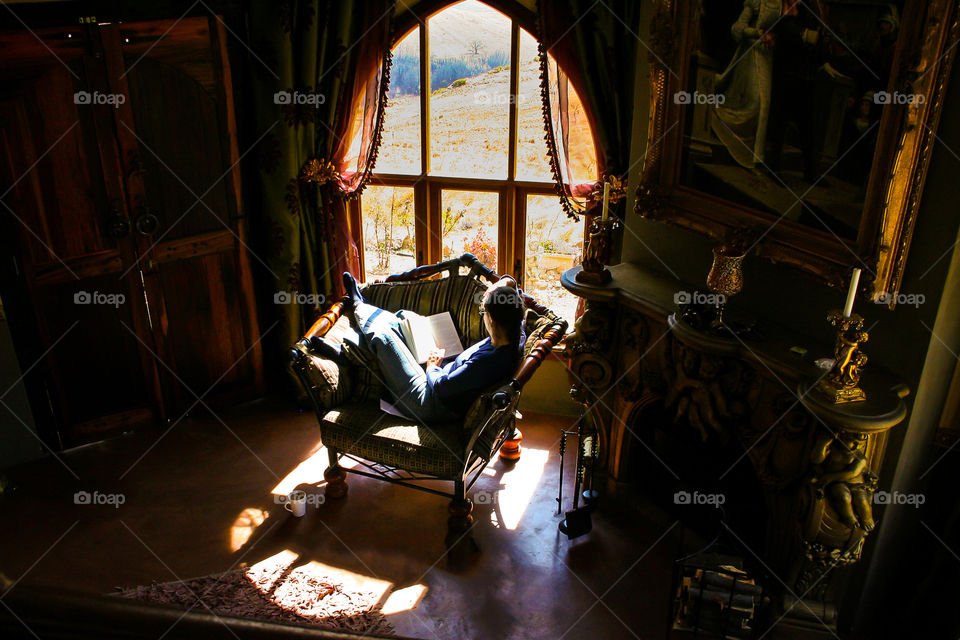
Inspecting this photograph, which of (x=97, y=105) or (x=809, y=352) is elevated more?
(x=97, y=105)

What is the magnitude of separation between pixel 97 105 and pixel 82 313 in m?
1.07

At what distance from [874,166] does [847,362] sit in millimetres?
602

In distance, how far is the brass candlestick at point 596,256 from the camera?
3.21 meters

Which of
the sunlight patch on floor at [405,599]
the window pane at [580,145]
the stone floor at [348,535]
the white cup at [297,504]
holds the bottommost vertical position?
the sunlight patch on floor at [405,599]

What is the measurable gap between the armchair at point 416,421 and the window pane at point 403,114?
31.3 inches

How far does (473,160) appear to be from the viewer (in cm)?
431

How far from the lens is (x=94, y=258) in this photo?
3820 mm

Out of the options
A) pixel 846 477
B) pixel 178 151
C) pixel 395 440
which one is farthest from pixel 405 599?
pixel 178 151

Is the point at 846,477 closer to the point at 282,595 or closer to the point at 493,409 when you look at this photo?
the point at 493,409

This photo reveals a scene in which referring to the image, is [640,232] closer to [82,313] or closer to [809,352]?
[809,352]

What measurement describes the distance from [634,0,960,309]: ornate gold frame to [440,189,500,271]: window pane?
4.75 ft

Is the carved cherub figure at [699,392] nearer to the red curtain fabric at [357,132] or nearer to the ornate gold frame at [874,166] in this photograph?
the ornate gold frame at [874,166]

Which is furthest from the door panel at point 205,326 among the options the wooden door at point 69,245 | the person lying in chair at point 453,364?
the person lying in chair at point 453,364

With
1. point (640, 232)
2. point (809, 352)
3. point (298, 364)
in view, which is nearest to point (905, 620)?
point (809, 352)
